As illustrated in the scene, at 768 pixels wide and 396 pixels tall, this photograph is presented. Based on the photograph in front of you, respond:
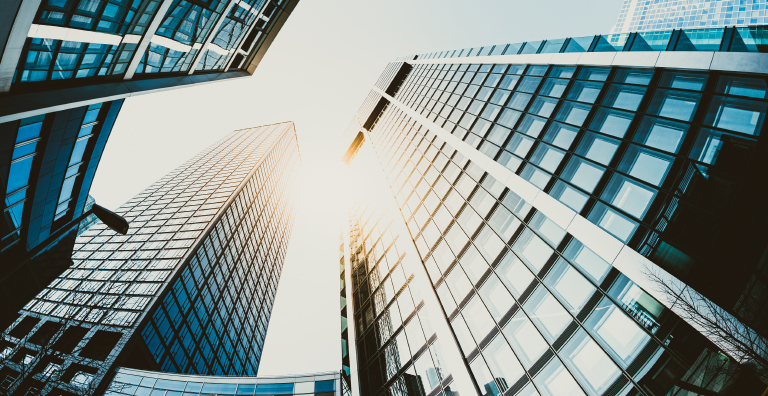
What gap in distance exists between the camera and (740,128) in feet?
31.2

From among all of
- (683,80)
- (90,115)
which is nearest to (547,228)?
(683,80)

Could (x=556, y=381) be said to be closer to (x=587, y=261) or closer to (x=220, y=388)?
(x=587, y=261)

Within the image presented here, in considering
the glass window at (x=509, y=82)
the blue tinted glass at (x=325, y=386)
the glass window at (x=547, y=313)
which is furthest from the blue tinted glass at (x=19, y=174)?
the glass window at (x=509, y=82)

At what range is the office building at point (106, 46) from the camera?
1280 cm

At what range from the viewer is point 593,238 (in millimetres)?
11781

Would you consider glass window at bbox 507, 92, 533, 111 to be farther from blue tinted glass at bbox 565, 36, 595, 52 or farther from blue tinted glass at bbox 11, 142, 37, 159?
blue tinted glass at bbox 11, 142, 37, 159

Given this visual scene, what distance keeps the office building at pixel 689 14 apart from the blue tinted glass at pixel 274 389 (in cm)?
7614

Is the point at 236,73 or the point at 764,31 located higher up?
the point at 764,31

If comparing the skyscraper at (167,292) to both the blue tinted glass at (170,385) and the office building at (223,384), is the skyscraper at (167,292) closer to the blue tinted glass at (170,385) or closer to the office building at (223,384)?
the office building at (223,384)

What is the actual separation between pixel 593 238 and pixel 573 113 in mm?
7084

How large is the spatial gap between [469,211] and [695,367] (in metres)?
12.2

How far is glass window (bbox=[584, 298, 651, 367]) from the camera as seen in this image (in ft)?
30.7

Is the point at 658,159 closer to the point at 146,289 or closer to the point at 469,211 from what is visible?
the point at 469,211

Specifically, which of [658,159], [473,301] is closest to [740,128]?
[658,159]
